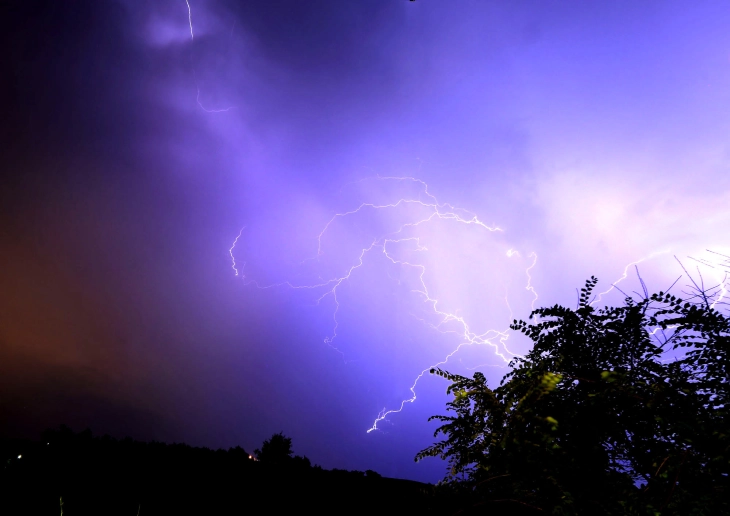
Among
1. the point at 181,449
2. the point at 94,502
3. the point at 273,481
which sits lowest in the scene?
the point at 94,502

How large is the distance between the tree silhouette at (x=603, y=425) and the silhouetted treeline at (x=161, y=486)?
378cm

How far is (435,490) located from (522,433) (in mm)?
1363

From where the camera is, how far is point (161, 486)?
680 centimetres

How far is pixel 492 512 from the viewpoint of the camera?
2799mm

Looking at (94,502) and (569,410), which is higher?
(569,410)

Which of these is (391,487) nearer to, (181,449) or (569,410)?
(181,449)

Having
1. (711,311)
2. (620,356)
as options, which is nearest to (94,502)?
(620,356)

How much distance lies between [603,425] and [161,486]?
8122mm

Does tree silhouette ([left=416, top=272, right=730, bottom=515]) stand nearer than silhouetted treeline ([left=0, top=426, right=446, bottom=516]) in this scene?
Yes

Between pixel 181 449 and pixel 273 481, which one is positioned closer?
pixel 273 481

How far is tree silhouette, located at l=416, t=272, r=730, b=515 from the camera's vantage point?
1782 mm

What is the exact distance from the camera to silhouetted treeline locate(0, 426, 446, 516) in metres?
6.19

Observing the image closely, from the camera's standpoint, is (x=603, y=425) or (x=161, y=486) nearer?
(x=603, y=425)

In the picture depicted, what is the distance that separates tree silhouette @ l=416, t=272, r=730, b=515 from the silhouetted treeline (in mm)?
A: 3781
